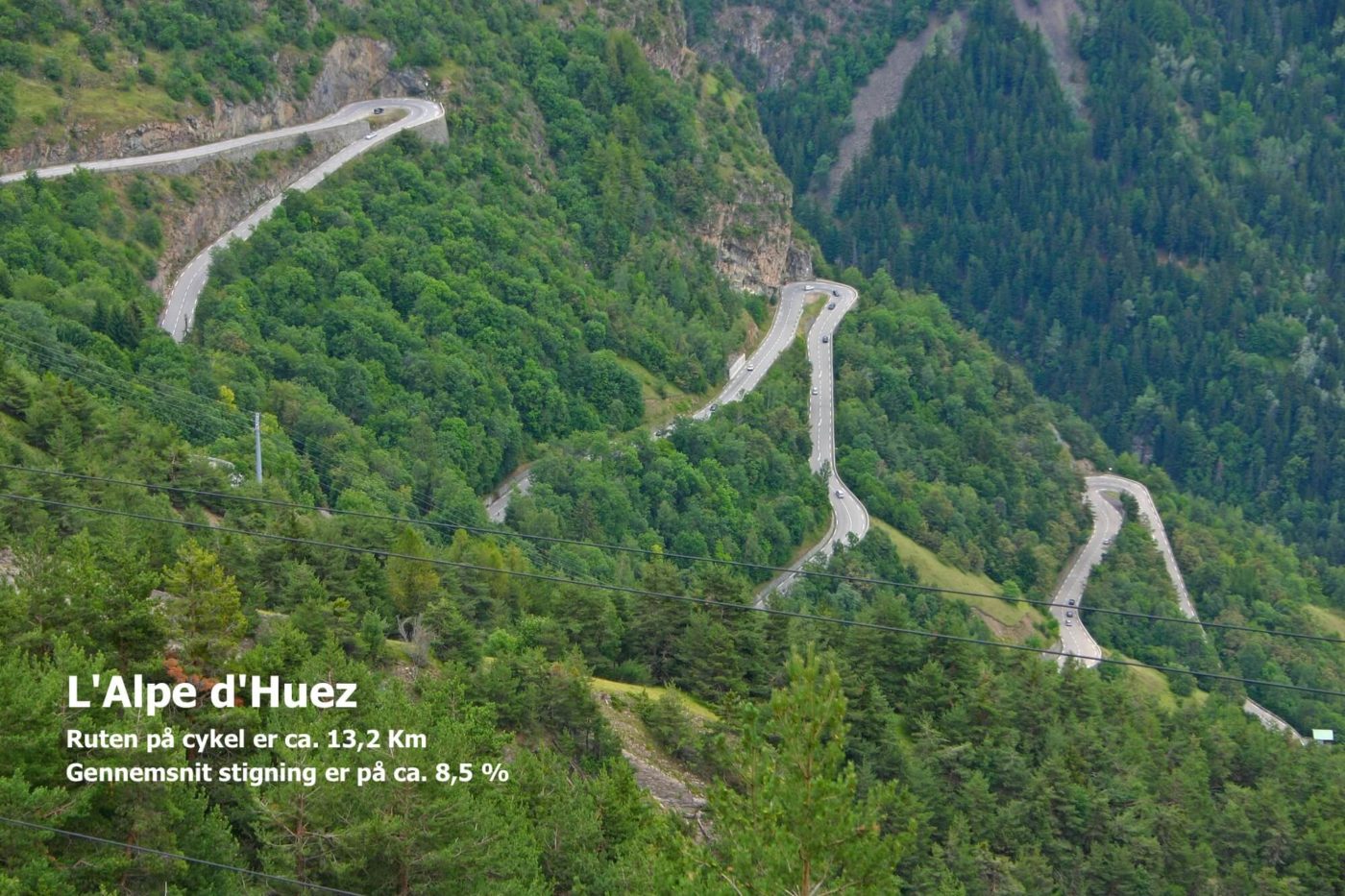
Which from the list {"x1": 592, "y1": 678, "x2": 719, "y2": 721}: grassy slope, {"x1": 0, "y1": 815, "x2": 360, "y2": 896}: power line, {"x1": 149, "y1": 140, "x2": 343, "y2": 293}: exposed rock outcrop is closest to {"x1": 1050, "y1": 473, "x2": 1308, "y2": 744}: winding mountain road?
{"x1": 149, "y1": 140, "x2": 343, "y2": 293}: exposed rock outcrop

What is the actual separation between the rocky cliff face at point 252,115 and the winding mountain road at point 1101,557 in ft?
208

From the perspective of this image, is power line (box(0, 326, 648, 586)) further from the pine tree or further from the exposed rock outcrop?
the pine tree

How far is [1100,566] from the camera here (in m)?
154

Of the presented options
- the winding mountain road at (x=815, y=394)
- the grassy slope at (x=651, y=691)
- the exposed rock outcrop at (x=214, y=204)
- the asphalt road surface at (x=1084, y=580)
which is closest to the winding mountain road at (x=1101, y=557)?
the asphalt road surface at (x=1084, y=580)

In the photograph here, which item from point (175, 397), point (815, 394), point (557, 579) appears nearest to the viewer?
point (557, 579)

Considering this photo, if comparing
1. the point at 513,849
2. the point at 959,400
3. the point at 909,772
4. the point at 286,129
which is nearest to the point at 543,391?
the point at 286,129

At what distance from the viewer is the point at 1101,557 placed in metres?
156

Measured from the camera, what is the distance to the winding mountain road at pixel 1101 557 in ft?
452

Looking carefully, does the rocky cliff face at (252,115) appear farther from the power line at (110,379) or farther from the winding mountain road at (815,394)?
the winding mountain road at (815,394)

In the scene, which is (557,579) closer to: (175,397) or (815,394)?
(175,397)

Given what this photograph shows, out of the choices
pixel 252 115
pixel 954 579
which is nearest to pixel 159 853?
pixel 252 115

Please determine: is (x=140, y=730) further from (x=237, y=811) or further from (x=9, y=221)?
(x=9, y=221)

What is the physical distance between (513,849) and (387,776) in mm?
3573

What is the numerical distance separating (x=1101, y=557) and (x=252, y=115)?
80842mm
